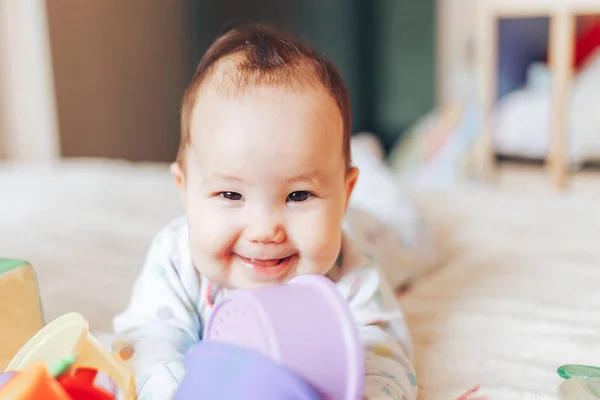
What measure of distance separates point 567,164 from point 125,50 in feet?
5.86

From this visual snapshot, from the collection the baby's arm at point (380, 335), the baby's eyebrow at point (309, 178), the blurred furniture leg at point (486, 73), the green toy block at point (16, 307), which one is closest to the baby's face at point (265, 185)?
the baby's eyebrow at point (309, 178)

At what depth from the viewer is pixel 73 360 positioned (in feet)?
1.86

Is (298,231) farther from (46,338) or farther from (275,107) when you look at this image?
(46,338)

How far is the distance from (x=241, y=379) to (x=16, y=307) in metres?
0.36

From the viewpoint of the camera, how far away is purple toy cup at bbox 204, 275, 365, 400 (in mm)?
558

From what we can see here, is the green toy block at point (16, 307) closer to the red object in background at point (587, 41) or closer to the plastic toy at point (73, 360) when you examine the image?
the plastic toy at point (73, 360)

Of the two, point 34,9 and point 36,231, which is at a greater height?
point 34,9

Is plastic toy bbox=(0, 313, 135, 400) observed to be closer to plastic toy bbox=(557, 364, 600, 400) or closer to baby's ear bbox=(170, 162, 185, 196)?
baby's ear bbox=(170, 162, 185, 196)

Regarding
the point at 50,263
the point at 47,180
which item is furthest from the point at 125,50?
the point at 50,263

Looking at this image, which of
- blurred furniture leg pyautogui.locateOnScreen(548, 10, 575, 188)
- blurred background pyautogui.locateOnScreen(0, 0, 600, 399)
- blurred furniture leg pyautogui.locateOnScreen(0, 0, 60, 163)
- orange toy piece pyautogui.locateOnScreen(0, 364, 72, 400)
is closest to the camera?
orange toy piece pyautogui.locateOnScreen(0, 364, 72, 400)

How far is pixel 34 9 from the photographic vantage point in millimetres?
2674

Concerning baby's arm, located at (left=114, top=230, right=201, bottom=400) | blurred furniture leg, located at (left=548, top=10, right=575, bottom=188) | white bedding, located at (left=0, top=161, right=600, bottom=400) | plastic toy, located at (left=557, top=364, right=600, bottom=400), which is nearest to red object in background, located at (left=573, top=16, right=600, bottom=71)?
blurred furniture leg, located at (left=548, top=10, right=575, bottom=188)

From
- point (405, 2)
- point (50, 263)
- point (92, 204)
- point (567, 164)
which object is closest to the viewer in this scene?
point (50, 263)

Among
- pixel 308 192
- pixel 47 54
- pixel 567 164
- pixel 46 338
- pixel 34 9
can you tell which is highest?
pixel 34 9
